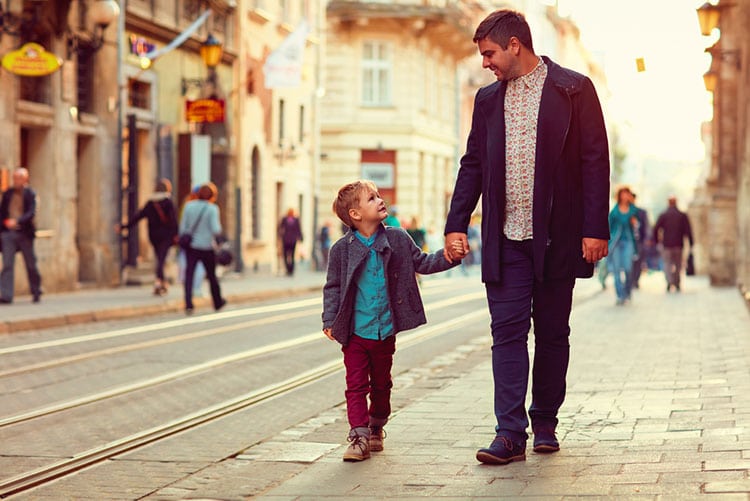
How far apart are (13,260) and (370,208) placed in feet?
49.1

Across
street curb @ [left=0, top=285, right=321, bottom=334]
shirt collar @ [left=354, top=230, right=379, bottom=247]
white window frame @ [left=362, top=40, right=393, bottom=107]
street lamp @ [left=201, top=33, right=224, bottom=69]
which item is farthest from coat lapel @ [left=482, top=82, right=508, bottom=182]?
white window frame @ [left=362, top=40, right=393, bottom=107]

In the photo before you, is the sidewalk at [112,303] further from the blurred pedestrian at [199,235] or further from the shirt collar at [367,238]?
the shirt collar at [367,238]

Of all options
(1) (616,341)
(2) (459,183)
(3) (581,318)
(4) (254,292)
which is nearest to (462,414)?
(2) (459,183)

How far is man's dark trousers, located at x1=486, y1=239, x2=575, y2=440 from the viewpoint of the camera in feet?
22.2

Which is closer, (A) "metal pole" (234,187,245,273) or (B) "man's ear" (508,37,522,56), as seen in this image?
(B) "man's ear" (508,37,522,56)

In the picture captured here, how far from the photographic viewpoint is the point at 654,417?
8125 millimetres

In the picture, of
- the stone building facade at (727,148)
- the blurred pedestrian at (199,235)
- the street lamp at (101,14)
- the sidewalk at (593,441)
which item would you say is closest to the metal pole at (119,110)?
the street lamp at (101,14)

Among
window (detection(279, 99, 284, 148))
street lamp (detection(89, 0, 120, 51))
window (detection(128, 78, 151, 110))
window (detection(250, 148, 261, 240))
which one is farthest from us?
window (detection(279, 99, 284, 148))

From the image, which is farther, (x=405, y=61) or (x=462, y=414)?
(x=405, y=61)

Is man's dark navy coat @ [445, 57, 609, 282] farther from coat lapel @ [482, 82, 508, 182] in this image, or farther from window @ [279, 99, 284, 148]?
window @ [279, 99, 284, 148]

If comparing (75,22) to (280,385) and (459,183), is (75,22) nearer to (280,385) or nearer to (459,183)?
(280,385)

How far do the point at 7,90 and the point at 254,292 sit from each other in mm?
5631

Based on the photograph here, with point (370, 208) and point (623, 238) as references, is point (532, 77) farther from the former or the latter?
point (623, 238)

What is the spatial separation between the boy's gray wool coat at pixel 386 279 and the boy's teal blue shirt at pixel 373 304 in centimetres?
2
